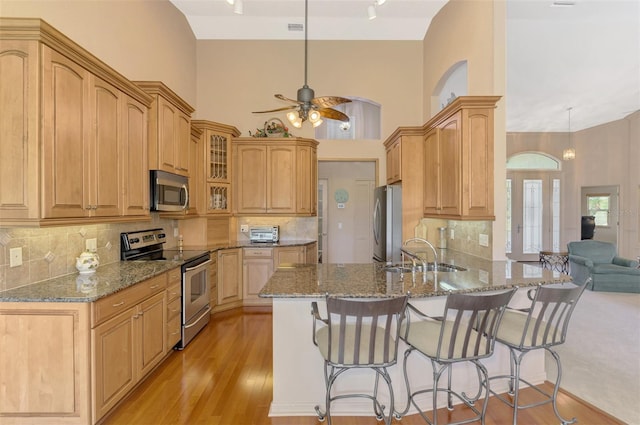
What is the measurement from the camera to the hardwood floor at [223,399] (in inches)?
85.8

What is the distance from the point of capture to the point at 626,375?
9.14 feet

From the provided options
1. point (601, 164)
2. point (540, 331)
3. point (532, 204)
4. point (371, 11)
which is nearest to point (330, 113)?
point (371, 11)

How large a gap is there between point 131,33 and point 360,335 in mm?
3989

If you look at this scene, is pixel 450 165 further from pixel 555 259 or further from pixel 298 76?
pixel 555 259

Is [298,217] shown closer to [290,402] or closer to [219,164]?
[219,164]

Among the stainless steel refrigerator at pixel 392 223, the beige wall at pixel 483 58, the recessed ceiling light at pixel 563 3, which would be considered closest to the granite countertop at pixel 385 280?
the beige wall at pixel 483 58

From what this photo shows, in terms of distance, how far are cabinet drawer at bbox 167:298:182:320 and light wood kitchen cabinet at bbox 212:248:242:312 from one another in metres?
1.13

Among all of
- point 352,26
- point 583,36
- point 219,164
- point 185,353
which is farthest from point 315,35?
point 185,353

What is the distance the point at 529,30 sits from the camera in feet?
14.6

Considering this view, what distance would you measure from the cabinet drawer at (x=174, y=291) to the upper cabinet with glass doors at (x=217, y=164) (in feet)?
4.82

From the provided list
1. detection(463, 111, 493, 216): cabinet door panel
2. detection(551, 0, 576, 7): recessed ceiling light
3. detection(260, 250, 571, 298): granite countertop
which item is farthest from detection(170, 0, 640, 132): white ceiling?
detection(260, 250, 571, 298): granite countertop

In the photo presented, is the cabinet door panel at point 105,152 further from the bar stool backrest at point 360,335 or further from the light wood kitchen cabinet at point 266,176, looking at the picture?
the light wood kitchen cabinet at point 266,176

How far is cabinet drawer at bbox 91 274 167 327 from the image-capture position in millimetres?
1994

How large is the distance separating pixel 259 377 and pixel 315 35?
16.8ft
